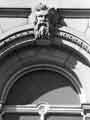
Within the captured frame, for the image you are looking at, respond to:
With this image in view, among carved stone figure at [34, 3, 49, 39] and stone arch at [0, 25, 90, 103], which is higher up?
carved stone figure at [34, 3, 49, 39]

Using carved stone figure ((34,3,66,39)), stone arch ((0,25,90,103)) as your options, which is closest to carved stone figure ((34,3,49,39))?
carved stone figure ((34,3,66,39))

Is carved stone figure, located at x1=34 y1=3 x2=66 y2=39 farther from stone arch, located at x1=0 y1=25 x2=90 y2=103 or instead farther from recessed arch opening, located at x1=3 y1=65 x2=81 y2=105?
recessed arch opening, located at x1=3 y1=65 x2=81 y2=105

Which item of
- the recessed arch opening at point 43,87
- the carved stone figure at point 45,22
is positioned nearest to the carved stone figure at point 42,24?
the carved stone figure at point 45,22

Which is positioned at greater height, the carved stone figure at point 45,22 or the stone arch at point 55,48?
the carved stone figure at point 45,22

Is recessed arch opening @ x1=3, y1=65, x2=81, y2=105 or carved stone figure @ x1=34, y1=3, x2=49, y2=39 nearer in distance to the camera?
carved stone figure @ x1=34, y1=3, x2=49, y2=39

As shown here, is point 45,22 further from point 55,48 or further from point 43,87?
point 43,87

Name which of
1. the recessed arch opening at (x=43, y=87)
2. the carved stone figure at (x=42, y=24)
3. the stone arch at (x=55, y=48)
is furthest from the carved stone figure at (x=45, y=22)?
the recessed arch opening at (x=43, y=87)

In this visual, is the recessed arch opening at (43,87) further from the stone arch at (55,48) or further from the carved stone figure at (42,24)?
the carved stone figure at (42,24)

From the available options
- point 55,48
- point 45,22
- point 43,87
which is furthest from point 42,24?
point 43,87

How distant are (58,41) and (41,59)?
57 centimetres

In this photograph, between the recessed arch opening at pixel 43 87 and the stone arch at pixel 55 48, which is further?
the recessed arch opening at pixel 43 87

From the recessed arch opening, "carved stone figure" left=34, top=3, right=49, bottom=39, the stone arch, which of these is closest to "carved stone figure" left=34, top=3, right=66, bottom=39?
"carved stone figure" left=34, top=3, right=49, bottom=39

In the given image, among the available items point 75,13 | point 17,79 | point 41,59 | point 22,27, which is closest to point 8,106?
point 17,79

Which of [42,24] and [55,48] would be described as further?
[55,48]
